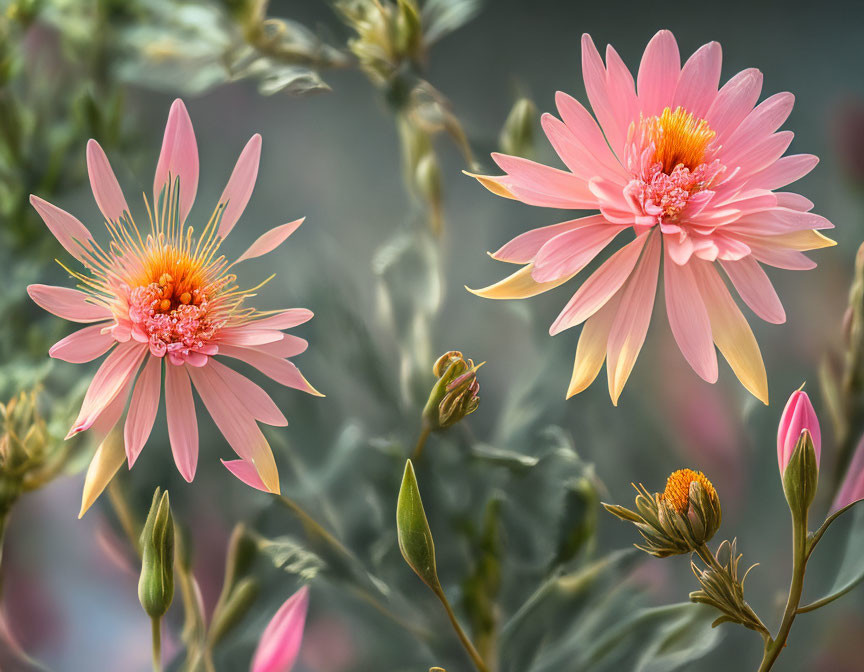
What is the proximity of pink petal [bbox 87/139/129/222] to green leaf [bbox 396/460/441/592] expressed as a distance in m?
0.20

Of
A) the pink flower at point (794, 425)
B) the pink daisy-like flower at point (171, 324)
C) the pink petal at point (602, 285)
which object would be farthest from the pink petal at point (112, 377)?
the pink flower at point (794, 425)

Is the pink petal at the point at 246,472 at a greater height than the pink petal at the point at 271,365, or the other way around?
the pink petal at the point at 271,365

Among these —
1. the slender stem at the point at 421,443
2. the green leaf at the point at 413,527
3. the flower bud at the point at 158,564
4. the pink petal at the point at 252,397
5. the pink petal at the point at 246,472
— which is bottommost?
the flower bud at the point at 158,564

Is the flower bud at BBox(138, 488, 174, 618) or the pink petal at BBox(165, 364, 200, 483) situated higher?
the pink petal at BBox(165, 364, 200, 483)

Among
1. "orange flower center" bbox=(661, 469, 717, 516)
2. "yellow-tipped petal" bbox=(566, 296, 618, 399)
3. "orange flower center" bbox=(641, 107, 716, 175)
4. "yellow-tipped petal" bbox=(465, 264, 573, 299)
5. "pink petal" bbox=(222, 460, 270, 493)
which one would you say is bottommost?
"pink petal" bbox=(222, 460, 270, 493)

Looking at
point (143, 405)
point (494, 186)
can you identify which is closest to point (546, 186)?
point (494, 186)

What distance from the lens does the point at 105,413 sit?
0.36m

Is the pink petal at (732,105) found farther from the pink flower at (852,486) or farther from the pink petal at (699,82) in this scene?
the pink flower at (852,486)

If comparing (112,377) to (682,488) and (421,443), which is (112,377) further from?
(682,488)

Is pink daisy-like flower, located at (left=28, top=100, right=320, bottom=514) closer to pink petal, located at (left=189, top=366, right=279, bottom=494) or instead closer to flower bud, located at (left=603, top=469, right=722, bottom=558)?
pink petal, located at (left=189, top=366, right=279, bottom=494)

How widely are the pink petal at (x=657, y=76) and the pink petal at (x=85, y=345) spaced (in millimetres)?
294

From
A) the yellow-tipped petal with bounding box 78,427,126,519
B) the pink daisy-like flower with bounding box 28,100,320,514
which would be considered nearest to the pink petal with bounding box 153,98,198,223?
the pink daisy-like flower with bounding box 28,100,320,514

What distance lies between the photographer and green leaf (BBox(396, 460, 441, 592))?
345mm

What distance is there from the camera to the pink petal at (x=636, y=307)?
0.36 metres
